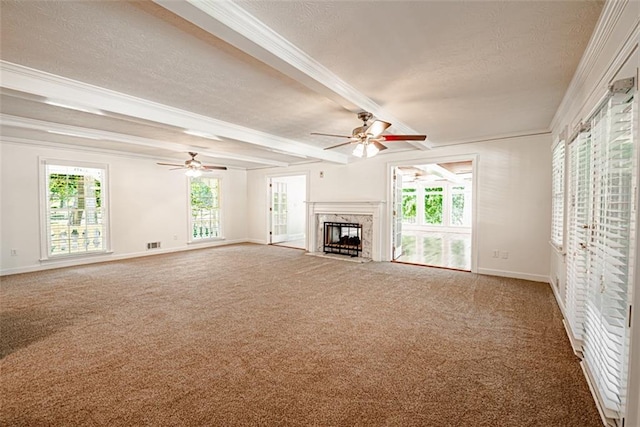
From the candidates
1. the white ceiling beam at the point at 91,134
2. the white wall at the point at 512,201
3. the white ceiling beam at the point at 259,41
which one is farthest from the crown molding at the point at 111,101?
the white wall at the point at 512,201

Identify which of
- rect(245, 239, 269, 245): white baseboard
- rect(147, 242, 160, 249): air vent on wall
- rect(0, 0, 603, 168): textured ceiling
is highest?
rect(0, 0, 603, 168): textured ceiling

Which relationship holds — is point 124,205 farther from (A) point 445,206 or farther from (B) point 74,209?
(A) point 445,206

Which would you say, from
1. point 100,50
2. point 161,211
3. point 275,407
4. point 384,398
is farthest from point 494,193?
point 161,211

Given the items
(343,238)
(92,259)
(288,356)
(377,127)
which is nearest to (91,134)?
(92,259)

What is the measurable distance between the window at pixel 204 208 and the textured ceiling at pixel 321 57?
4.03 meters

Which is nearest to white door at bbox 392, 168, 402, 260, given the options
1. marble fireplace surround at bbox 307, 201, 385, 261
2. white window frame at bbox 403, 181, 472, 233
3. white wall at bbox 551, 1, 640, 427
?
marble fireplace surround at bbox 307, 201, 385, 261

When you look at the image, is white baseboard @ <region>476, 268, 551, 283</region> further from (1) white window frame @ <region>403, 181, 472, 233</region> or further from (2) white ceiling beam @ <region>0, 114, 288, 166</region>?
(1) white window frame @ <region>403, 181, 472, 233</region>

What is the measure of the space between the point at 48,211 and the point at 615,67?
8.05 m

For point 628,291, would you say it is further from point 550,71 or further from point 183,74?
point 183,74

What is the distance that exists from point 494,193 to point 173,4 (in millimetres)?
5295

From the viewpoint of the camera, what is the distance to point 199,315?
3.28 m

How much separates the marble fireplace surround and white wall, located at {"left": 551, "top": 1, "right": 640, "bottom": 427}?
13.0 feet

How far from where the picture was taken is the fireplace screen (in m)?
6.88

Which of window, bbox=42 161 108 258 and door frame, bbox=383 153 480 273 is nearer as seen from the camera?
door frame, bbox=383 153 480 273
